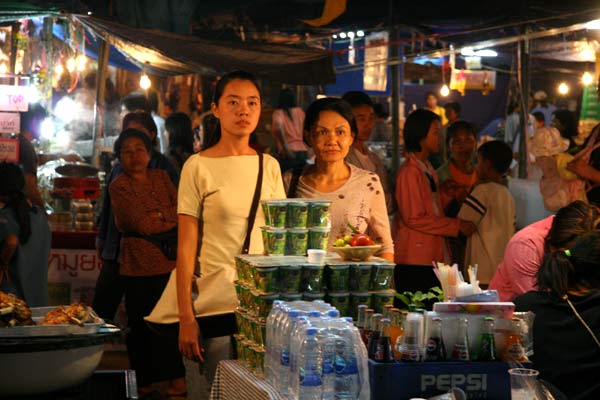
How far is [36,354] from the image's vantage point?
373 centimetres

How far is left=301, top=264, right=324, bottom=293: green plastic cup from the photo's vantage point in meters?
4.66

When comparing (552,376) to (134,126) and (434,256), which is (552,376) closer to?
(434,256)

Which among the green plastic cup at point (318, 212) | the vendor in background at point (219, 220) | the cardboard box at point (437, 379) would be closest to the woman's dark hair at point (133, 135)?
the vendor in background at point (219, 220)

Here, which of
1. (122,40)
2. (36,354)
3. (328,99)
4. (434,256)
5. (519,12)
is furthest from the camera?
(519,12)

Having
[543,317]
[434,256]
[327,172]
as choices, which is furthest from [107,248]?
[543,317]

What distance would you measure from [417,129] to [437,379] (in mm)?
4146

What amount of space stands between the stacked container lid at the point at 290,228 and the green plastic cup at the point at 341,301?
0.40 metres

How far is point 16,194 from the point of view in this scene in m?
7.57

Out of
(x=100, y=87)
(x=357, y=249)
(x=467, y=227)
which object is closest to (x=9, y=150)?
(x=100, y=87)

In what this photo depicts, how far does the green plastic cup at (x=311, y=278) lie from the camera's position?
4656 mm

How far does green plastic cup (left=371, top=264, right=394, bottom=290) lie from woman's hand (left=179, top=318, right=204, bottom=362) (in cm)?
98

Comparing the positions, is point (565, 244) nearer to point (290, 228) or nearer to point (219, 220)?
point (290, 228)

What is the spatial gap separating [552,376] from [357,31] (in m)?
8.67

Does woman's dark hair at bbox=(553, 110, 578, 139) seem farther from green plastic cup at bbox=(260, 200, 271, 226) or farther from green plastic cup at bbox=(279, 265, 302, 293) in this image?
green plastic cup at bbox=(279, 265, 302, 293)
